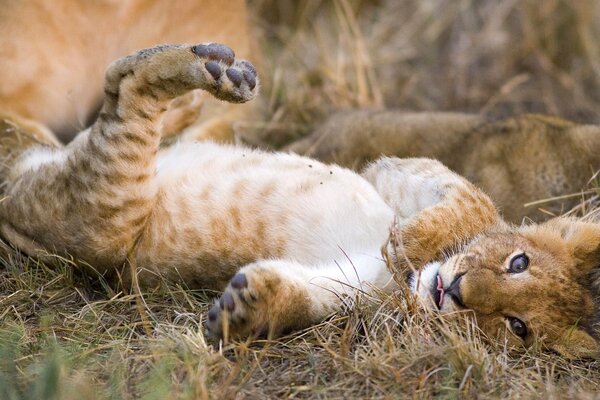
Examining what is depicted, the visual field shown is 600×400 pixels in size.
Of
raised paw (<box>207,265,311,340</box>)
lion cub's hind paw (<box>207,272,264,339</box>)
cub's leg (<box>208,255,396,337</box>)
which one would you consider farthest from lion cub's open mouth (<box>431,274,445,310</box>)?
lion cub's hind paw (<box>207,272,264,339</box>)

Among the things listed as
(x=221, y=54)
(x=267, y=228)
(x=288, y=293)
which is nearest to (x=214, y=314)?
(x=288, y=293)

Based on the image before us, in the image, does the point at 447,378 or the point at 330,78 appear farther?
the point at 330,78

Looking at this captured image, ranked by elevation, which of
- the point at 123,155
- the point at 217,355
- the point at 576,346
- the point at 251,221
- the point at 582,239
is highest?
the point at 123,155

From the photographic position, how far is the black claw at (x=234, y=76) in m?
3.14

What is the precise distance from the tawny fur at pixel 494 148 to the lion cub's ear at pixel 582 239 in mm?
769

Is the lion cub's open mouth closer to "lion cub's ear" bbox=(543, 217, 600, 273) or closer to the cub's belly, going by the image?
the cub's belly

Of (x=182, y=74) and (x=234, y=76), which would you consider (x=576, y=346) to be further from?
(x=182, y=74)

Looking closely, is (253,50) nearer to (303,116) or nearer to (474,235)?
(303,116)

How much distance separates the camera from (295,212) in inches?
140

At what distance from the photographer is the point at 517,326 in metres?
3.08

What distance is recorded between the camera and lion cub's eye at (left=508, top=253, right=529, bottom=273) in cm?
315

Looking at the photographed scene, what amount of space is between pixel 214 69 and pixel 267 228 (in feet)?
2.29

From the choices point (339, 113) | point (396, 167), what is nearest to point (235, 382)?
point (396, 167)

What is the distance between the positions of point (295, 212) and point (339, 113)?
2052 mm
